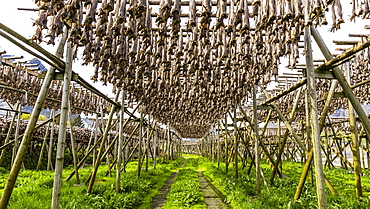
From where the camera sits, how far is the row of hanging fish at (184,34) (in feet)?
12.2

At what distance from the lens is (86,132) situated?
2895 centimetres

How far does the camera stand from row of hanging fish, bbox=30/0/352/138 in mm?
3715

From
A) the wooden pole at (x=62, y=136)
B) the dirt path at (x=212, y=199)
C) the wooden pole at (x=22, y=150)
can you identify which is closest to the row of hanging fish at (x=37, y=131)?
the wooden pole at (x=62, y=136)

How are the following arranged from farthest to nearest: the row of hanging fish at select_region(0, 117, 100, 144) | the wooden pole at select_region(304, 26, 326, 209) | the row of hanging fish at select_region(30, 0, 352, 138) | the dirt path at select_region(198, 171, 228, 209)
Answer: the row of hanging fish at select_region(0, 117, 100, 144), the dirt path at select_region(198, 171, 228, 209), the wooden pole at select_region(304, 26, 326, 209), the row of hanging fish at select_region(30, 0, 352, 138)

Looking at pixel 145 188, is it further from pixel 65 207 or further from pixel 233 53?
pixel 233 53

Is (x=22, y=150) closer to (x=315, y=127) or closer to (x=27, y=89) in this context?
(x=315, y=127)

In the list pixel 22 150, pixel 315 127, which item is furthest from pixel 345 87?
pixel 22 150

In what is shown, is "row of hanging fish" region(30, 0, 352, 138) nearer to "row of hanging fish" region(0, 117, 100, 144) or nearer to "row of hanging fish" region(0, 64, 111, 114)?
"row of hanging fish" region(0, 64, 111, 114)

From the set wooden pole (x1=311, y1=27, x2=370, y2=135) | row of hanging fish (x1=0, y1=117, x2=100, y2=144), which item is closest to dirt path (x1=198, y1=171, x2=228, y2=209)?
wooden pole (x1=311, y1=27, x2=370, y2=135)

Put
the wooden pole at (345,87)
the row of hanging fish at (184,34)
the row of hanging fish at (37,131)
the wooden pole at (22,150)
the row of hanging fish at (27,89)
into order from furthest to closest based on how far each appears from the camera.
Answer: the row of hanging fish at (37,131), the row of hanging fish at (27,89), the wooden pole at (345,87), the wooden pole at (22,150), the row of hanging fish at (184,34)

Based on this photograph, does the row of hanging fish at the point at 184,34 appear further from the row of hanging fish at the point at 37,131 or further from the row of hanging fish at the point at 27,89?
the row of hanging fish at the point at 37,131

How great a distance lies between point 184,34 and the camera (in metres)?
6.91

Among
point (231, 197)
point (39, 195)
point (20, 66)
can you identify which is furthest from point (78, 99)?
point (231, 197)

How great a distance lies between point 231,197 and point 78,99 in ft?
39.5
